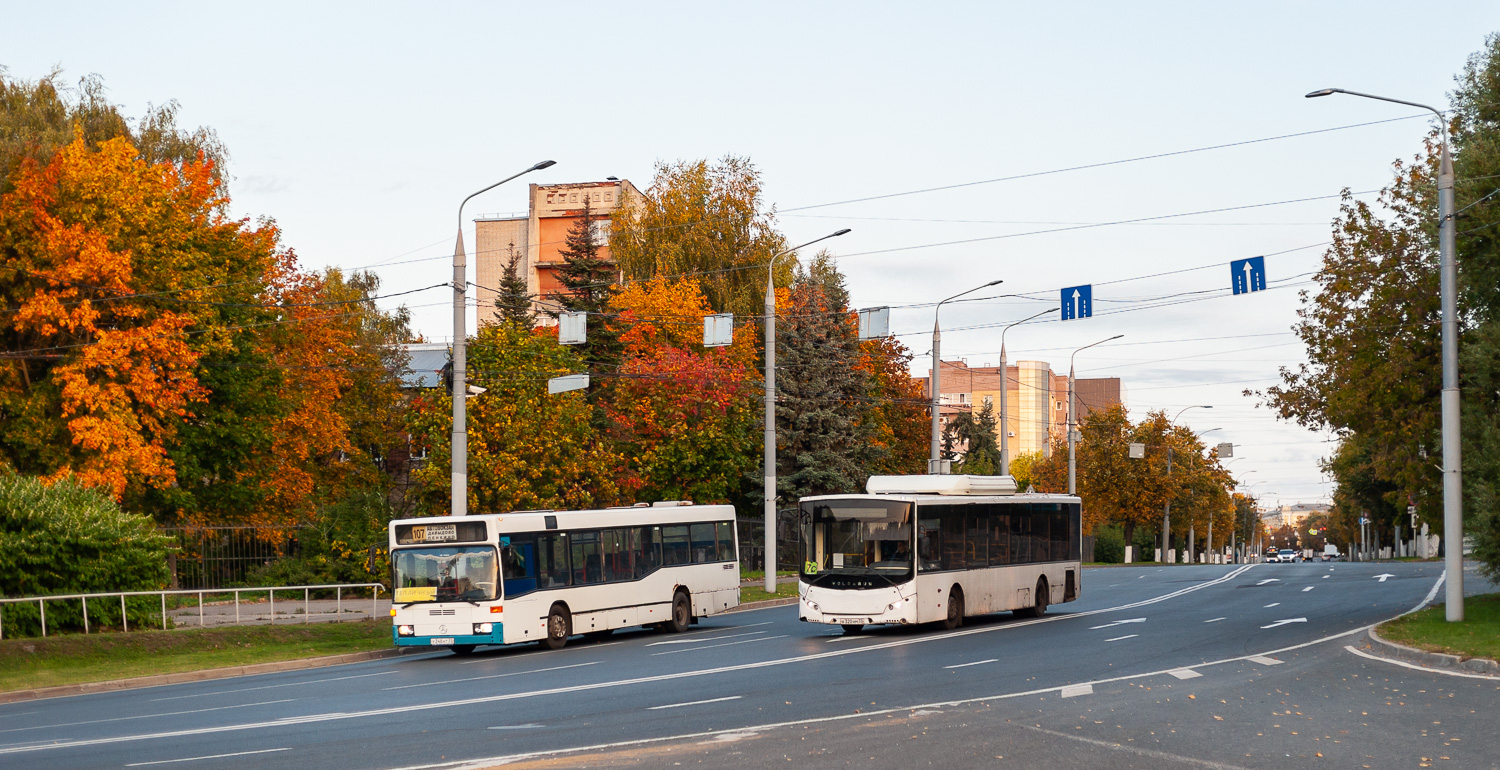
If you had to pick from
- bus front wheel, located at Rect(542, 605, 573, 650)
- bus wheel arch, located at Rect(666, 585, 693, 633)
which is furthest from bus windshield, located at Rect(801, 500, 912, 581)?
bus front wheel, located at Rect(542, 605, 573, 650)

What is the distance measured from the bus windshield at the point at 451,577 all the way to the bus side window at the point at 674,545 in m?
5.18

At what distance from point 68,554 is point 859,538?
48.7ft

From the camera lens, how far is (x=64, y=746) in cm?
1281

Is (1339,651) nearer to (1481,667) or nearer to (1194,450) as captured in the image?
(1481,667)

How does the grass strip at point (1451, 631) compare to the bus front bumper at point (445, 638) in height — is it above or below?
above

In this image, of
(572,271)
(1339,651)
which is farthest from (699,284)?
(1339,651)

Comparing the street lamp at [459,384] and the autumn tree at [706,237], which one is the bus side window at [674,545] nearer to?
the street lamp at [459,384]

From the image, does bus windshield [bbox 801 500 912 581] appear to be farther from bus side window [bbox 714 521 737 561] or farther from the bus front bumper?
the bus front bumper

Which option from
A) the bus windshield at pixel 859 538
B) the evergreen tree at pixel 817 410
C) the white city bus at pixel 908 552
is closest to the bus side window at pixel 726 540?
the white city bus at pixel 908 552

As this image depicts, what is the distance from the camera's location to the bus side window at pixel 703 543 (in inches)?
1216

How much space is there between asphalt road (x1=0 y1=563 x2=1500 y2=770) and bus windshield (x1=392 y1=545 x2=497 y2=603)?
4.02ft

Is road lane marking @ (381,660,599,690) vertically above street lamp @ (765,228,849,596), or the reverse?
street lamp @ (765,228,849,596)

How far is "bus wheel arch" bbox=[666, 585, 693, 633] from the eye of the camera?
3002cm

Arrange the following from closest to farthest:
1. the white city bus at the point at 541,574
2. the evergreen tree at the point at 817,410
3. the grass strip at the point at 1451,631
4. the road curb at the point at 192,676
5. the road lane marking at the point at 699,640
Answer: the grass strip at the point at 1451,631, the road curb at the point at 192,676, the white city bus at the point at 541,574, the road lane marking at the point at 699,640, the evergreen tree at the point at 817,410
